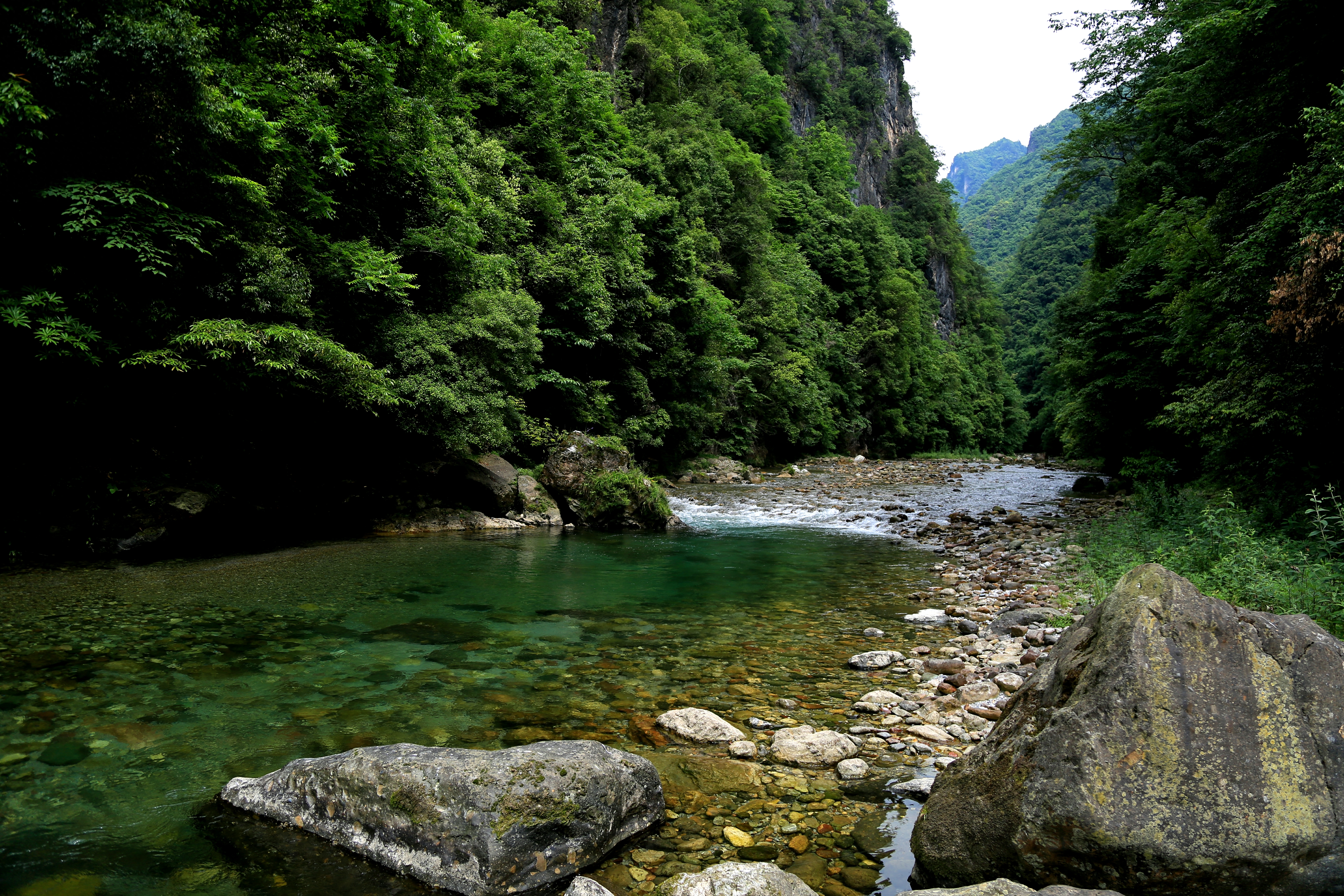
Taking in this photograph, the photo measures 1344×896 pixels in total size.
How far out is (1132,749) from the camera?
2.65m

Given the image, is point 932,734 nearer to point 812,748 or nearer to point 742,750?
point 812,748

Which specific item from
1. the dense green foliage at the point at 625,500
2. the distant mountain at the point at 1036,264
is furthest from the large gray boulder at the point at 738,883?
the distant mountain at the point at 1036,264

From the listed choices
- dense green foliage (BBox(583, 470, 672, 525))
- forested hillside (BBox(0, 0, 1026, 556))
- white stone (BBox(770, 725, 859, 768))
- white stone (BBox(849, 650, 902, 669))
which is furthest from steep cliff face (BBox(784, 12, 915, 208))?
white stone (BBox(770, 725, 859, 768))

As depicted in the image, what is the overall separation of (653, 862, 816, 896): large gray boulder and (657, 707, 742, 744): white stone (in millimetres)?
1715

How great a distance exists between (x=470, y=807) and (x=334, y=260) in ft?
41.6

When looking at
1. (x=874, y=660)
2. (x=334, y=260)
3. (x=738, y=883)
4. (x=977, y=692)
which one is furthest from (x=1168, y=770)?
(x=334, y=260)

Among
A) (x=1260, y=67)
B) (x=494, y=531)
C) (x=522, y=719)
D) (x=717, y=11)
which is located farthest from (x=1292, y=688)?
(x=717, y=11)

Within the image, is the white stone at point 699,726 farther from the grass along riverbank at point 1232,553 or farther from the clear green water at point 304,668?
the grass along riverbank at point 1232,553

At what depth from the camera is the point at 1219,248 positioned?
1198 centimetres

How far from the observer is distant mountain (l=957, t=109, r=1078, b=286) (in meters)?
120

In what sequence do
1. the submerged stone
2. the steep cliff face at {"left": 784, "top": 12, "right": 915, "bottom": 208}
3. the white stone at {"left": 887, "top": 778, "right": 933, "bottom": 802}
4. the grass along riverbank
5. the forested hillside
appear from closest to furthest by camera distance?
1. the white stone at {"left": 887, "top": 778, "right": 933, "bottom": 802}
2. the submerged stone
3. the grass along riverbank
4. the forested hillside
5. the steep cliff face at {"left": 784, "top": 12, "right": 915, "bottom": 208}

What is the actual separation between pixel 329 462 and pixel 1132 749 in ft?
49.5

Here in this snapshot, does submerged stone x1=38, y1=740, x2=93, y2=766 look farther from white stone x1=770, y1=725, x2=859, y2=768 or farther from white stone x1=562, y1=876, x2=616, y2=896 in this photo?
white stone x1=770, y1=725, x2=859, y2=768

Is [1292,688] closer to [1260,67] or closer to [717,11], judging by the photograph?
[1260,67]
